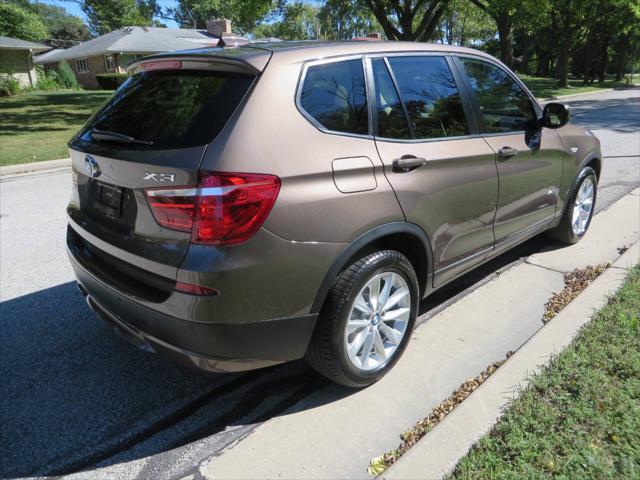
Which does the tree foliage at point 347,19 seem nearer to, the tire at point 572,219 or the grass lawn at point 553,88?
the tire at point 572,219

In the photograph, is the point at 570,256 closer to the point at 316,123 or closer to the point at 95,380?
the point at 316,123

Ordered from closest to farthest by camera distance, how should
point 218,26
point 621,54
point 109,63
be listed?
point 218,26
point 109,63
point 621,54

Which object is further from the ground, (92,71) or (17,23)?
(17,23)

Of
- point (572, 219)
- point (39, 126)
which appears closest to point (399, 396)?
point (572, 219)

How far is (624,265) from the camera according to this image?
13.6ft

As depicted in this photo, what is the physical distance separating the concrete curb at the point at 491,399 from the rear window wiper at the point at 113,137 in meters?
1.89

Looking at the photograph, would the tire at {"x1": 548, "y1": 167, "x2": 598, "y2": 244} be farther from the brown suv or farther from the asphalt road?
the brown suv

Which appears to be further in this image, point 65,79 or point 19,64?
point 65,79

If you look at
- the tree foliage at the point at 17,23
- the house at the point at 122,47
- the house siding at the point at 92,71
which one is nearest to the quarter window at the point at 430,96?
the house at the point at 122,47

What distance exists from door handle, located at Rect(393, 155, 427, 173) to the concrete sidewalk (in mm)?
1204

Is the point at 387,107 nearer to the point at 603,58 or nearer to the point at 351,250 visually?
the point at 351,250

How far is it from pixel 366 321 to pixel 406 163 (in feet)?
2.87

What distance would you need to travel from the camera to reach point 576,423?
2.41 m

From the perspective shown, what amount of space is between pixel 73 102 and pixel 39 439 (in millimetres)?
22816
